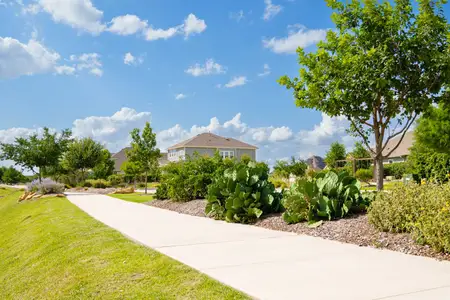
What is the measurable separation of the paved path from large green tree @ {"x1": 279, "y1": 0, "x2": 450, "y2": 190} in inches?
241

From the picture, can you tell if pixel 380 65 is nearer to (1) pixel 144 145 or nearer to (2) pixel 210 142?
(1) pixel 144 145

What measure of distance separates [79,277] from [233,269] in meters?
2.18

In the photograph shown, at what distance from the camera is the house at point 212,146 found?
58719 millimetres

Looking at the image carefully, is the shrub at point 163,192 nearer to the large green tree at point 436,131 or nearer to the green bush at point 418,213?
the green bush at point 418,213

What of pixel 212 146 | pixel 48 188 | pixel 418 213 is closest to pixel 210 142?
pixel 212 146

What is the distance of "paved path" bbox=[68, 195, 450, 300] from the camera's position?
13.1ft

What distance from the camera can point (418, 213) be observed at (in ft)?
20.5

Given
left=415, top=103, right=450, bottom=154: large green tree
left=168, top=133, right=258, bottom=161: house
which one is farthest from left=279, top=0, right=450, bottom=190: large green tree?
left=168, top=133, right=258, bottom=161: house

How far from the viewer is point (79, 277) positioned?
5.54 meters

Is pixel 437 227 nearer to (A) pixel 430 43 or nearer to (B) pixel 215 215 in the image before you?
(B) pixel 215 215

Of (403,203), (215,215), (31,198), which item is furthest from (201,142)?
(403,203)

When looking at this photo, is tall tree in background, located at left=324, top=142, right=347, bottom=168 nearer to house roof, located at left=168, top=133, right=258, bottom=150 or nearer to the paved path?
house roof, located at left=168, top=133, right=258, bottom=150

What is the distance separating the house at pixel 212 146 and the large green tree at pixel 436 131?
32.2m

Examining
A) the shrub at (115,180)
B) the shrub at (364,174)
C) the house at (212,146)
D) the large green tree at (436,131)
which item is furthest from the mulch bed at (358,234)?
the house at (212,146)
